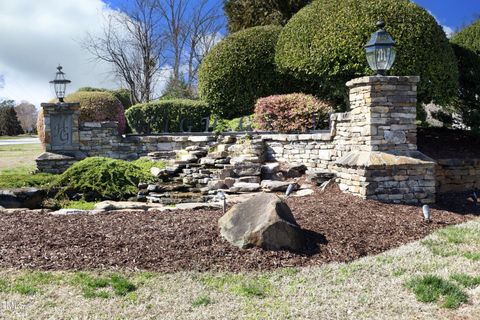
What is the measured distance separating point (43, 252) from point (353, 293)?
123 inches

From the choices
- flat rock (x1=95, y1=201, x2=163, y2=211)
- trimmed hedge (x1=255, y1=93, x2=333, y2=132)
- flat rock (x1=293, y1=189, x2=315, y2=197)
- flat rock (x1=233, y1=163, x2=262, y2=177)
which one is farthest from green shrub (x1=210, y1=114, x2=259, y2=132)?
flat rock (x1=95, y1=201, x2=163, y2=211)

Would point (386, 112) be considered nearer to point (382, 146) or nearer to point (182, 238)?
point (382, 146)

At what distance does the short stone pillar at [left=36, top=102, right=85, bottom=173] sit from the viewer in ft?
35.3

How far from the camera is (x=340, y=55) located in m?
10.0

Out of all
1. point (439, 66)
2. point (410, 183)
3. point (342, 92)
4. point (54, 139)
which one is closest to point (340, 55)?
point (342, 92)

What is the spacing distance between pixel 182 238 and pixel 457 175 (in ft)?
20.3

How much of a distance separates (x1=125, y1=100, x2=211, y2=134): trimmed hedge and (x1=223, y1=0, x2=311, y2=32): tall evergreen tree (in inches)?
296

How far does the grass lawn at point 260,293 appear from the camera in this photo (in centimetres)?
365

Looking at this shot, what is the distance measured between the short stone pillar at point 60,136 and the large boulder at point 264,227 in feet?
22.3

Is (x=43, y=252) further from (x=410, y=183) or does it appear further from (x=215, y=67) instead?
(x=215, y=67)

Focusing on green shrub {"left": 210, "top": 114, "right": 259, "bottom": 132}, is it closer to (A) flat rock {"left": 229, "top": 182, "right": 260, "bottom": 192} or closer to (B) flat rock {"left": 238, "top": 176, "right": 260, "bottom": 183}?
(B) flat rock {"left": 238, "top": 176, "right": 260, "bottom": 183}

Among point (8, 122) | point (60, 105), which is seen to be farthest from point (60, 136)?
point (8, 122)

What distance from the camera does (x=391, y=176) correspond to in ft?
24.0

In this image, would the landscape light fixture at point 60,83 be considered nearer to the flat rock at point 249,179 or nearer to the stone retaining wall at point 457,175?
the flat rock at point 249,179
